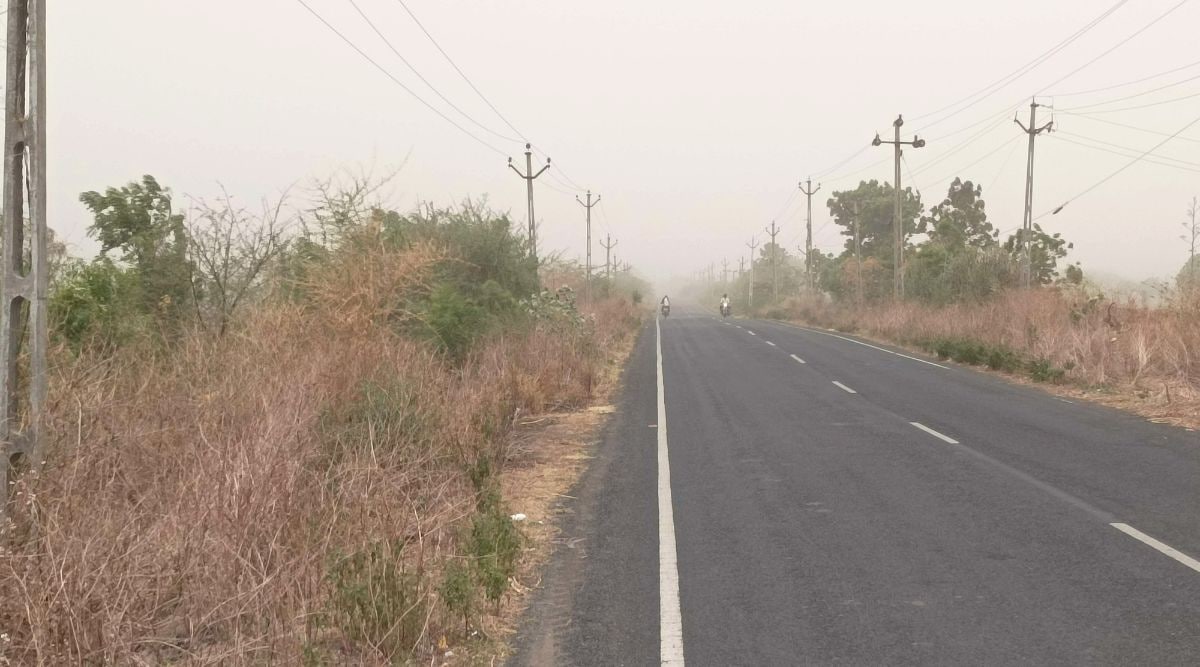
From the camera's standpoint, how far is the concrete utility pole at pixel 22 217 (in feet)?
16.4

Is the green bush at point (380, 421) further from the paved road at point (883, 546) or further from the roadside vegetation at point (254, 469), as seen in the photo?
the paved road at point (883, 546)

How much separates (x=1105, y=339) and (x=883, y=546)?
575 inches

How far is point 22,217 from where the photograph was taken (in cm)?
512

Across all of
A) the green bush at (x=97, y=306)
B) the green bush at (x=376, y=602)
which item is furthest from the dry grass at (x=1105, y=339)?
the green bush at (x=97, y=306)

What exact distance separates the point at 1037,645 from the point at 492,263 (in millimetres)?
17908

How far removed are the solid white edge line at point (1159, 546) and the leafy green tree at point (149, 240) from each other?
1132 cm

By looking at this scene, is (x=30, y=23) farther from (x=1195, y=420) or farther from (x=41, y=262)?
(x=1195, y=420)

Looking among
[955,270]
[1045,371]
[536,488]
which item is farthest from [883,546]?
[955,270]

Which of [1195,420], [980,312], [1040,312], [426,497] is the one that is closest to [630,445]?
[426,497]

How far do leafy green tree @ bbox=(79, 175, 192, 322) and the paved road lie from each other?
706 centimetres

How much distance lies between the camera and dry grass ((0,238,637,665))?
415 centimetres

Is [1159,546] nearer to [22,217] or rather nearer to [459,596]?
[459,596]

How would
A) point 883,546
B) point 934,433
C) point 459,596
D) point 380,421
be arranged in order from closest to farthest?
1. point 459,596
2. point 883,546
3. point 380,421
4. point 934,433

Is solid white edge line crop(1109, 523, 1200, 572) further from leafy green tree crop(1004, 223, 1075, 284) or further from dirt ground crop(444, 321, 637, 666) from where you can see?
leafy green tree crop(1004, 223, 1075, 284)
